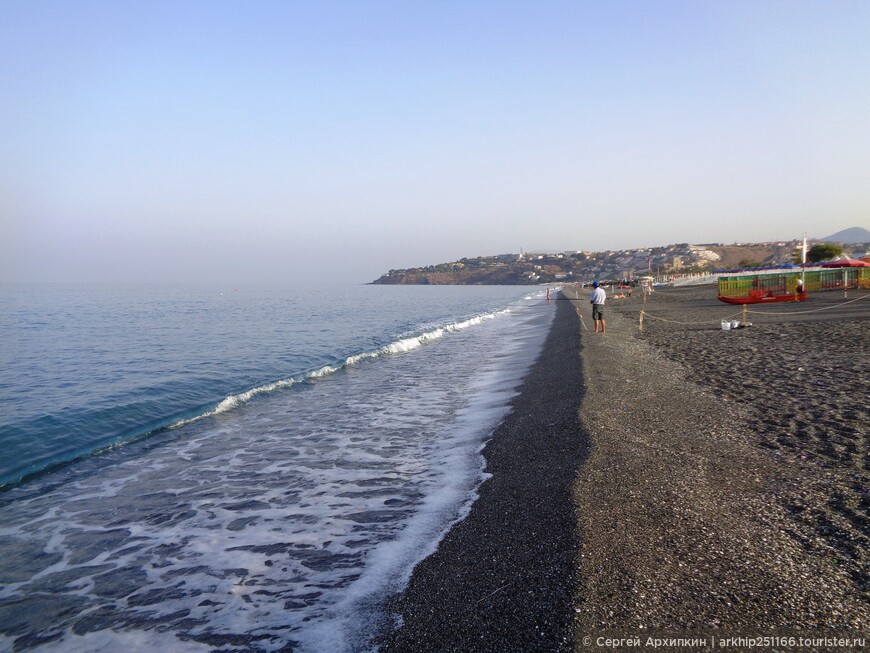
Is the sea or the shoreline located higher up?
the shoreline

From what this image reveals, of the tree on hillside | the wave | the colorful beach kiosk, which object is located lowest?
the wave

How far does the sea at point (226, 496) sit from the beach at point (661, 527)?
652 millimetres

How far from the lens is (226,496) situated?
23.1 feet

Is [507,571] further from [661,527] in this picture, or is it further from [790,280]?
[790,280]

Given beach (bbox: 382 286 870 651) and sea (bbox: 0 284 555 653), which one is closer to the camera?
beach (bbox: 382 286 870 651)

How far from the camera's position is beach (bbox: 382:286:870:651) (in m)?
3.25

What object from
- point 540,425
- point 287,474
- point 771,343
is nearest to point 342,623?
point 287,474

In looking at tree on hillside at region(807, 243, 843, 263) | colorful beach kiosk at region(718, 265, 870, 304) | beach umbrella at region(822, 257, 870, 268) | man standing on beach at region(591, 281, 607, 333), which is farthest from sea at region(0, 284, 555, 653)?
tree on hillside at region(807, 243, 843, 263)

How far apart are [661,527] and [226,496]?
554cm

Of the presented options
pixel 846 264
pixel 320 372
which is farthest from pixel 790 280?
pixel 320 372

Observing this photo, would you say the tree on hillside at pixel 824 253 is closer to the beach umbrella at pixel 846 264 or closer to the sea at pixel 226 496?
the beach umbrella at pixel 846 264

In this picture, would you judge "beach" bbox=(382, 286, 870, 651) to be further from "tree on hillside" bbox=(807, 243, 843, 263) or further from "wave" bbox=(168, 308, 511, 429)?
"tree on hillside" bbox=(807, 243, 843, 263)

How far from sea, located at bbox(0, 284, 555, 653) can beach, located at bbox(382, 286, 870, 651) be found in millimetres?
652

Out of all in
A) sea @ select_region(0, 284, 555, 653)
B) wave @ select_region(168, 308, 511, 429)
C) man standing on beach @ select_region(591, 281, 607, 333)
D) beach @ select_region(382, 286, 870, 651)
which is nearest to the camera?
beach @ select_region(382, 286, 870, 651)
